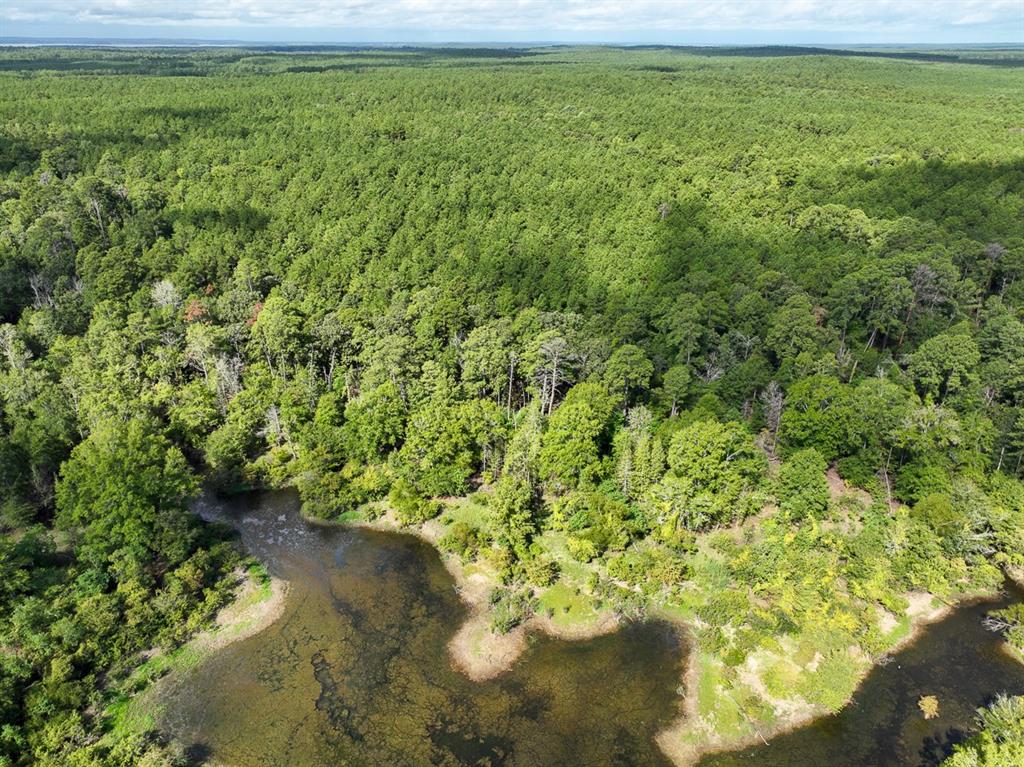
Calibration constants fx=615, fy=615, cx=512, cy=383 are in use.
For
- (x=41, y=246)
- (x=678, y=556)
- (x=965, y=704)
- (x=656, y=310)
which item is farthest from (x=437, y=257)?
(x=965, y=704)

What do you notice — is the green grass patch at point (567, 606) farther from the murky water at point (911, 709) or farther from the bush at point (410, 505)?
the bush at point (410, 505)

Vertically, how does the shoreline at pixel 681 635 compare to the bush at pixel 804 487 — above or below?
below

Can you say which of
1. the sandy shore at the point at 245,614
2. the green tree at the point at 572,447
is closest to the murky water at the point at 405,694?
the sandy shore at the point at 245,614

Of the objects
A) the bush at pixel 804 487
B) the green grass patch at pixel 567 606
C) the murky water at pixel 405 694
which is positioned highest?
the bush at pixel 804 487

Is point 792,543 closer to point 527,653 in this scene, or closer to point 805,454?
point 805,454

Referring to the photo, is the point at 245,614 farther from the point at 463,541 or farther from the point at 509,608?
the point at 509,608

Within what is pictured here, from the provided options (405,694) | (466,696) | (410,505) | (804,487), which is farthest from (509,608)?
(804,487)

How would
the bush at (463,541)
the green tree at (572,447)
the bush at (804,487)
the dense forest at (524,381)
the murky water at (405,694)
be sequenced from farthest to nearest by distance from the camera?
1. the green tree at (572,447)
2. the bush at (804,487)
3. the bush at (463,541)
4. the dense forest at (524,381)
5. the murky water at (405,694)
